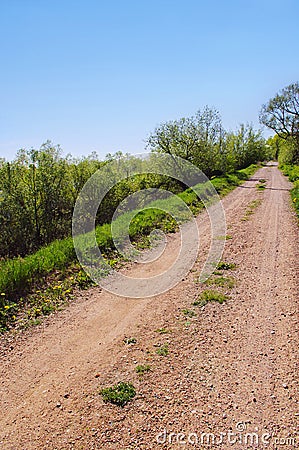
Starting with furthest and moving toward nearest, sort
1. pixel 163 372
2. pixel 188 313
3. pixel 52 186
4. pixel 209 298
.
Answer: pixel 52 186 → pixel 209 298 → pixel 188 313 → pixel 163 372

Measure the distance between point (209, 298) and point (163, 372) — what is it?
2209mm

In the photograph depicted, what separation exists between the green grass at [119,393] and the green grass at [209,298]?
2380 mm

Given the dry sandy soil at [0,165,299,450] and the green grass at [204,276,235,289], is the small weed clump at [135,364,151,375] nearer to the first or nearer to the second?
the dry sandy soil at [0,165,299,450]

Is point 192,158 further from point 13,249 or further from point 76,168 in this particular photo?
point 13,249

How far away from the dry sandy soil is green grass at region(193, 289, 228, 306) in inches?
3.9

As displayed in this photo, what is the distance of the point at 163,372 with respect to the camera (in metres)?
3.98

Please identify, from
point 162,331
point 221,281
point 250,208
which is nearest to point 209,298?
point 221,281

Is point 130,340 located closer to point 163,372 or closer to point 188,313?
point 163,372

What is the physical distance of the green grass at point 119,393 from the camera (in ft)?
11.5

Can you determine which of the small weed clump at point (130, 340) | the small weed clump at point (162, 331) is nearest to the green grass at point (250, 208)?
the small weed clump at point (162, 331)

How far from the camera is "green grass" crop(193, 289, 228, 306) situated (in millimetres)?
5816

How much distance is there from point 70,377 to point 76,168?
19.0m

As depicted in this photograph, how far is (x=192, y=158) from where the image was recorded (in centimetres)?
2636

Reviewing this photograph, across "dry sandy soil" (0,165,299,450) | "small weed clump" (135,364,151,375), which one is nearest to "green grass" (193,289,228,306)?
"dry sandy soil" (0,165,299,450)
